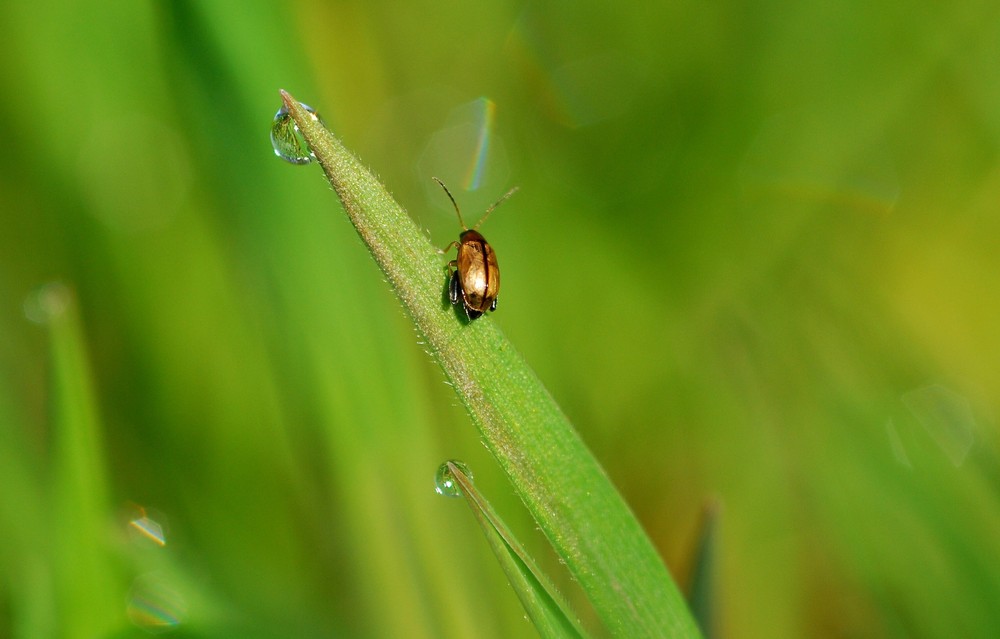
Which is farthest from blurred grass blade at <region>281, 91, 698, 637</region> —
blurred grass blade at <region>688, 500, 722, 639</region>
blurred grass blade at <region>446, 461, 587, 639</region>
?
blurred grass blade at <region>688, 500, 722, 639</region>

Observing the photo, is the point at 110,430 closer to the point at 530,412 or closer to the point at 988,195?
the point at 530,412

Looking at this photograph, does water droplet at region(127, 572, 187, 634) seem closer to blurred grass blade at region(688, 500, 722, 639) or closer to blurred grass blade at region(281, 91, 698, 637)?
blurred grass blade at region(281, 91, 698, 637)

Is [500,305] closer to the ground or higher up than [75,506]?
higher up

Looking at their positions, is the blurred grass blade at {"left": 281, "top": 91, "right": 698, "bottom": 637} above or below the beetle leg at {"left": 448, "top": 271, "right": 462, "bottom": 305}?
below

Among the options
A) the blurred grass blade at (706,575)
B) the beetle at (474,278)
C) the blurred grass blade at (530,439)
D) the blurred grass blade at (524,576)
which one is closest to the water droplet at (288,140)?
the blurred grass blade at (530,439)

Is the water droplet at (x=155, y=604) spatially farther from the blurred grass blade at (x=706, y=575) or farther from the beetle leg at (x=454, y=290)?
the blurred grass blade at (x=706, y=575)

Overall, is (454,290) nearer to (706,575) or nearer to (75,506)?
(706,575)

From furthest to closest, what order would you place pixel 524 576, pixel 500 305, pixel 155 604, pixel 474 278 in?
pixel 500 305 → pixel 474 278 → pixel 155 604 → pixel 524 576

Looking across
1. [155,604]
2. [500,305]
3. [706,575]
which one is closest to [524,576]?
[706,575]
